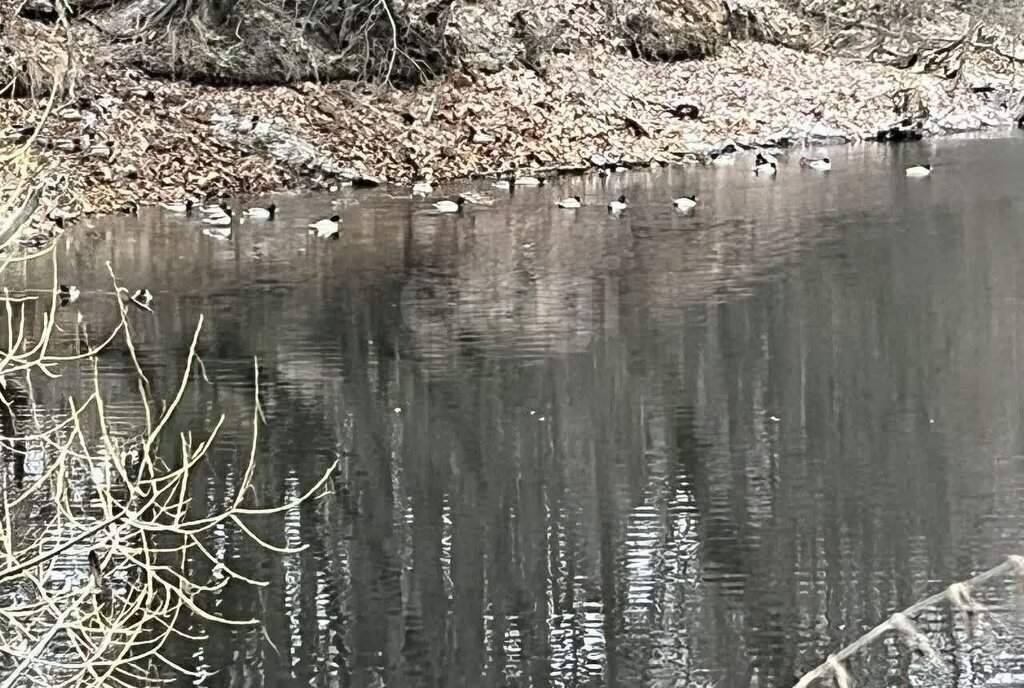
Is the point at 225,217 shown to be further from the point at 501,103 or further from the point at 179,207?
the point at 501,103

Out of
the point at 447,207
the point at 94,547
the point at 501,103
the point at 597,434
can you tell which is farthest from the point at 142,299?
the point at 501,103

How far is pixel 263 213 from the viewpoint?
780 inches

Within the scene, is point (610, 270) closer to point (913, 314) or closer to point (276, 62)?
point (913, 314)

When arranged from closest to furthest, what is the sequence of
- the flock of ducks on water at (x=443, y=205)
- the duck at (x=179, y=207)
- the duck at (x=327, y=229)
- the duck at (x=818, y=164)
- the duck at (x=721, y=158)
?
the duck at (x=327, y=229)
the flock of ducks on water at (x=443, y=205)
the duck at (x=179, y=207)
the duck at (x=818, y=164)
the duck at (x=721, y=158)

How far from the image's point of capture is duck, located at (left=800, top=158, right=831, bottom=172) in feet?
81.8

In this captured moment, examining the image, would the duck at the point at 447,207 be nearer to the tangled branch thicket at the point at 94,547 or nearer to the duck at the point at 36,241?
the duck at the point at 36,241

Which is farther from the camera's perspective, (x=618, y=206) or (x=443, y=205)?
(x=443, y=205)

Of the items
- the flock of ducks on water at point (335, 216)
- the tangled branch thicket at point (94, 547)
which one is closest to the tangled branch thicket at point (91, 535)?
the tangled branch thicket at point (94, 547)

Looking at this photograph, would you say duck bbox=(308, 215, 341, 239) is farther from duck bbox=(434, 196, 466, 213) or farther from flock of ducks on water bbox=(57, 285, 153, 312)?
flock of ducks on water bbox=(57, 285, 153, 312)

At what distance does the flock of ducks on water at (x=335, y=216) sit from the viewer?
14.8 meters

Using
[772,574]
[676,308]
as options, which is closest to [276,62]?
[676,308]

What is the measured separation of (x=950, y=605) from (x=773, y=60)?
26.5 m

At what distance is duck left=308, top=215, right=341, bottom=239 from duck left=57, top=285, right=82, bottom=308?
4025mm

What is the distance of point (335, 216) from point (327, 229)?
0.39 meters
